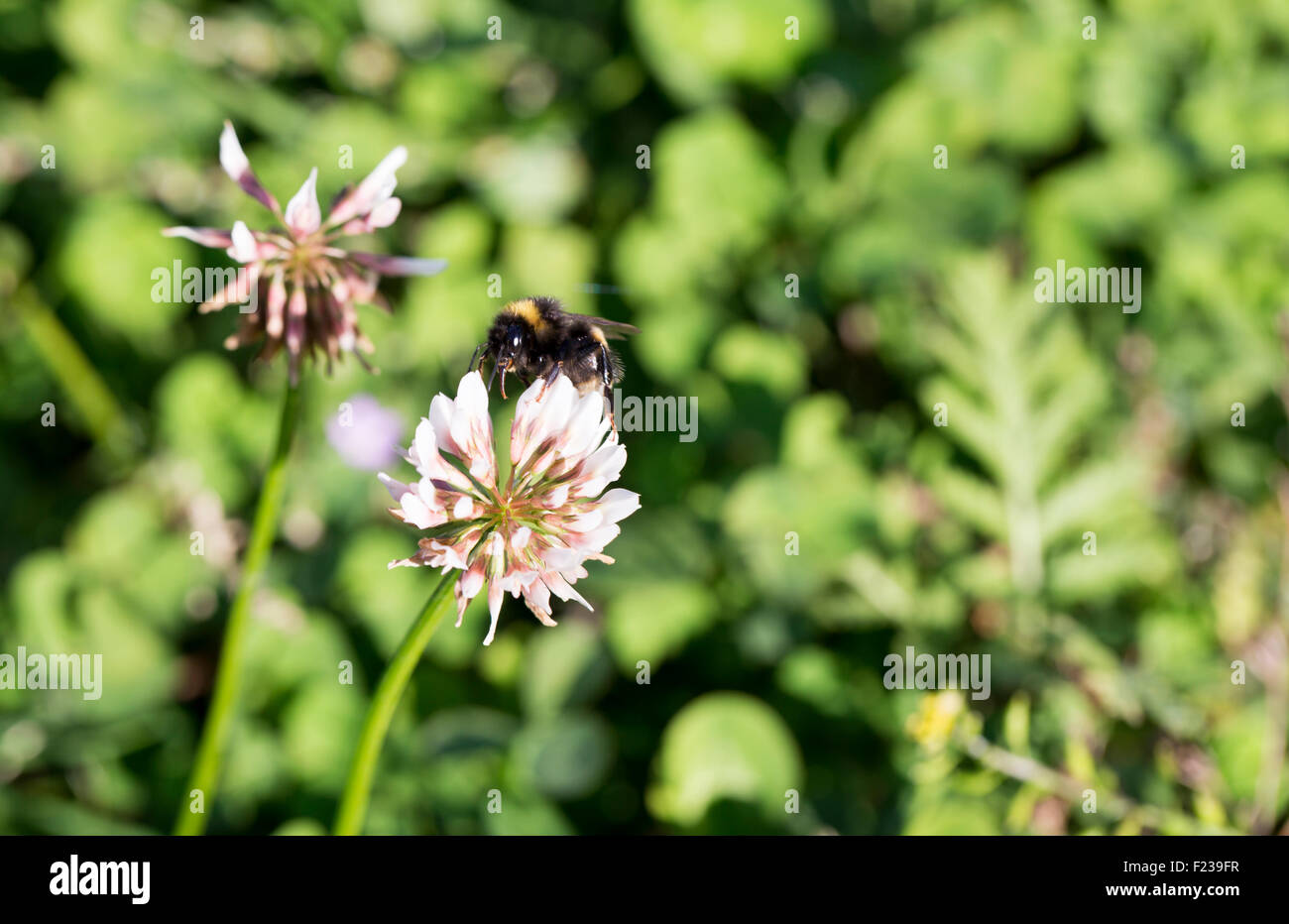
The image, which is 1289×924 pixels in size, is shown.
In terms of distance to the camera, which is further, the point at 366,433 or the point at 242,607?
the point at 366,433

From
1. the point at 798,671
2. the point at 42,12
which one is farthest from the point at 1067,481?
the point at 42,12

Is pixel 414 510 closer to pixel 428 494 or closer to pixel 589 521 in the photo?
pixel 428 494

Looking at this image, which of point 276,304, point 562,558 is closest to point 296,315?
point 276,304

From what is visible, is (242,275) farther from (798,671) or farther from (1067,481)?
(1067,481)

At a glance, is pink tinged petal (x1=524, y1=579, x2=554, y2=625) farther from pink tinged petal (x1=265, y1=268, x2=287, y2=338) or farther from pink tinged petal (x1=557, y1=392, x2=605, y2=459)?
pink tinged petal (x1=265, y1=268, x2=287, y2=338)

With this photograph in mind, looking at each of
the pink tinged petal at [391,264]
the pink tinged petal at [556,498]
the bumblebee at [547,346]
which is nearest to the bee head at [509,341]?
the bumblebee at [547,346]

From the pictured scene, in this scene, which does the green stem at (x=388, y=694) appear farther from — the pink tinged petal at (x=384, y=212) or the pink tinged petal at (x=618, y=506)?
the pink tinged petal at (x=384, y=212)
